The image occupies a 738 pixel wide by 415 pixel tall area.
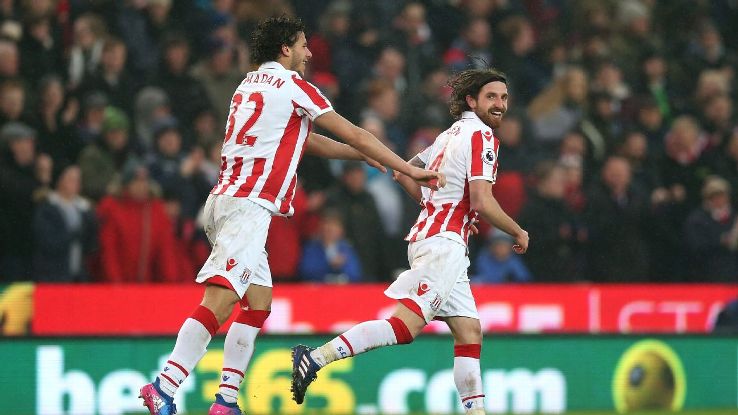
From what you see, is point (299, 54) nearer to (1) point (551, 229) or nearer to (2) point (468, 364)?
(2) point (468, 364)

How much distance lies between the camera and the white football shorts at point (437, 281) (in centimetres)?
770

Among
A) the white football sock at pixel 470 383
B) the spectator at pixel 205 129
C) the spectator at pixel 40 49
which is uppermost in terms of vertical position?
the spectator at pixel 40 49

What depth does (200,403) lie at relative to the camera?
10648 mm

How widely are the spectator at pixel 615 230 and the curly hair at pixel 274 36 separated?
7.14 metres

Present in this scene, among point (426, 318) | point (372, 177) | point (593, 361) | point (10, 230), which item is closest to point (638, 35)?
point (372, 177)

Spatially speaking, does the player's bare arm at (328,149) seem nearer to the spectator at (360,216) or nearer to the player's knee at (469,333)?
the player's knee at (469,333)

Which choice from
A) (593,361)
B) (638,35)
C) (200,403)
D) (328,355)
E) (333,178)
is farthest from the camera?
(638,35)

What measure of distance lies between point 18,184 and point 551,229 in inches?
201

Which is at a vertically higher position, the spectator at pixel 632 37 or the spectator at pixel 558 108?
the spectator at pixel 632 37

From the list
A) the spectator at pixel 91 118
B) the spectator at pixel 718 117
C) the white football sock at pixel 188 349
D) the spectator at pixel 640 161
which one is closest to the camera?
the white football sock at pixel 188 349

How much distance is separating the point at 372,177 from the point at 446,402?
9.49ft

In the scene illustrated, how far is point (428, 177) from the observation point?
290 inches

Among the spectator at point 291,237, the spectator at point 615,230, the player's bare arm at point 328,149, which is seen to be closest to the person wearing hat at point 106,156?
the spectator at point 291,237

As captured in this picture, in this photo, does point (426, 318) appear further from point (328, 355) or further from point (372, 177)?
point (372, 177)
